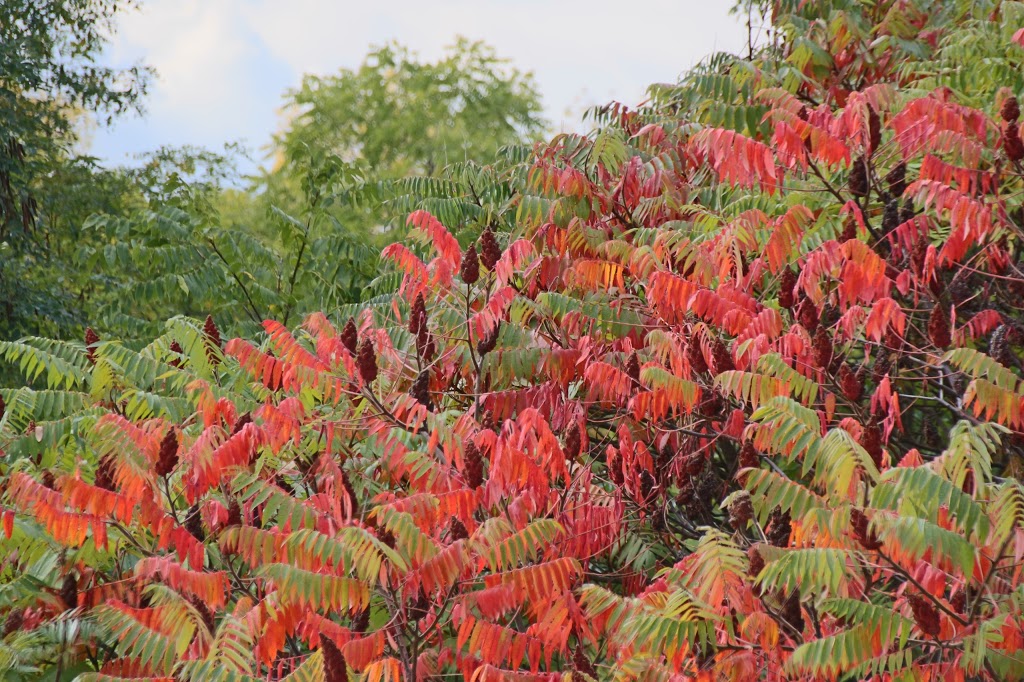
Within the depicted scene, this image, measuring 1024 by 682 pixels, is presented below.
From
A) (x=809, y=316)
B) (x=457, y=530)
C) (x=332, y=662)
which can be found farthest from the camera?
(x=809, y=316)

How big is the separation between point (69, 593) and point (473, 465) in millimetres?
2033

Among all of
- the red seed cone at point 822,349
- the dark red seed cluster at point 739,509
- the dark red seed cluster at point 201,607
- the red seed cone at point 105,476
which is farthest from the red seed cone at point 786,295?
the red seed cone at point 105,476

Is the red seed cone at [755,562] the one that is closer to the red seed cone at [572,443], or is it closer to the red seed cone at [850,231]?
the red seed cone at [572,443]

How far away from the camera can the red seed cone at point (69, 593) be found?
16.2 feet

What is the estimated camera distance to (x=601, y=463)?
6.39m

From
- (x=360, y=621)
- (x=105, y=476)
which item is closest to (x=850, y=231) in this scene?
(x=360, y=621)

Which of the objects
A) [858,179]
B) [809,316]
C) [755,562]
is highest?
[858,179]

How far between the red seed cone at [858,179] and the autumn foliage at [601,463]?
2 cm

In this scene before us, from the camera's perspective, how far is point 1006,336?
523cm

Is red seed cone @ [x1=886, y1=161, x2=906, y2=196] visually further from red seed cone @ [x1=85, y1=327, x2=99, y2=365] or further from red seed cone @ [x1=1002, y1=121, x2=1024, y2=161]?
red seed cone @ [x1=85, y1=327, x2=99, y2=365]

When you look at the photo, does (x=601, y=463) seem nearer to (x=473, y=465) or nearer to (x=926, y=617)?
(x=473, y=465)

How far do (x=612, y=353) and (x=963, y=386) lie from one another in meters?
1.96

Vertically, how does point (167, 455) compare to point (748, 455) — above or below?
below

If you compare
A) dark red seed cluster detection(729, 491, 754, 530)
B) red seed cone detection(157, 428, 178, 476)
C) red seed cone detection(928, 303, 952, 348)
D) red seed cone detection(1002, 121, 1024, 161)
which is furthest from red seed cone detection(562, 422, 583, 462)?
red seed cone detection(1002, 121, 1024, 161)
